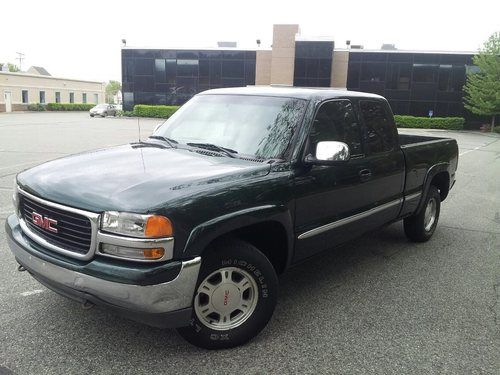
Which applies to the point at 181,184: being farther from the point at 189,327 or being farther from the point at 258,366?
the point at 258,366

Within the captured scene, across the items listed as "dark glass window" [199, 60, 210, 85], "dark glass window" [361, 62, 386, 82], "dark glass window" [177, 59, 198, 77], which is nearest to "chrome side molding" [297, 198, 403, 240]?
"dark glass window" [361, 62, 386, 82]

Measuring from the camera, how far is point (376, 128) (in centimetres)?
462

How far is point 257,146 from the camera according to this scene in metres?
3.71

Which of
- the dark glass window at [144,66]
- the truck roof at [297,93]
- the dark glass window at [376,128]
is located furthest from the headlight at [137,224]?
the dark glass window at [144,66]

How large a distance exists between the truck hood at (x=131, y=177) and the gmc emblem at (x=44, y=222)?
5.7 inches

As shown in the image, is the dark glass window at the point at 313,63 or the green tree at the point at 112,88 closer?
the dark glass window at the point at 313,63

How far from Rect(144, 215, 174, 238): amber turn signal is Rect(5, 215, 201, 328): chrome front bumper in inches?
9.2

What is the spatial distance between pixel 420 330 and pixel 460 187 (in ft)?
25.4

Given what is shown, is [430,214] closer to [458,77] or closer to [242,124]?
[242,124]

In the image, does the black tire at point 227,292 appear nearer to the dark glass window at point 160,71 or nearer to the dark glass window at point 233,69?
the dark glass window at point 233,69

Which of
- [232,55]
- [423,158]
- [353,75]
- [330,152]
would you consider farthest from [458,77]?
[330,152]

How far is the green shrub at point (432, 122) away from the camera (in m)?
40.1

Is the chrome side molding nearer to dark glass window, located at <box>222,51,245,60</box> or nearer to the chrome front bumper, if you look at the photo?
the chrome front bumper

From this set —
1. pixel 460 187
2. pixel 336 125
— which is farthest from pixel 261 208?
pixel 460 187
